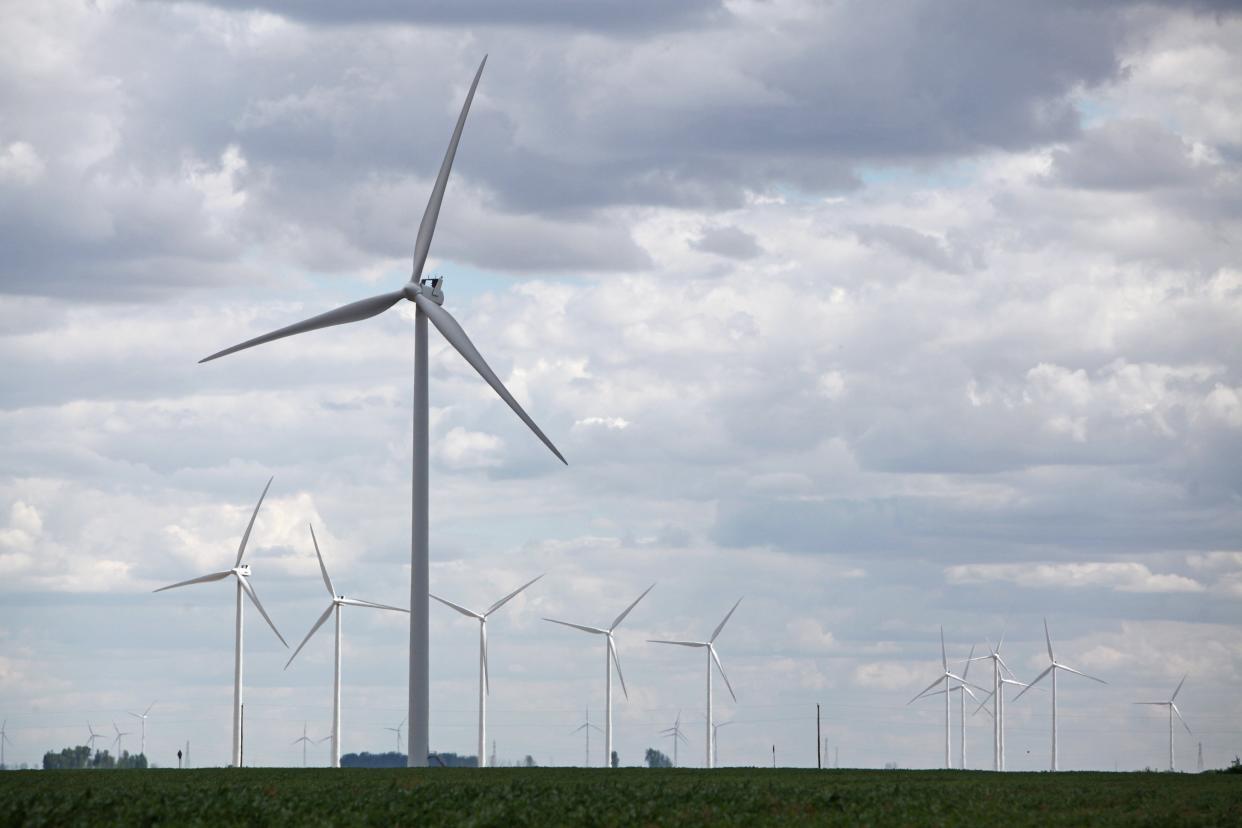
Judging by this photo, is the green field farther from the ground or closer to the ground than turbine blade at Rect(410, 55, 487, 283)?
closer to the ground

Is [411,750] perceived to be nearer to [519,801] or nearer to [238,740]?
[519,801]

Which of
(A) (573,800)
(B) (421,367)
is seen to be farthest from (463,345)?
(A) (573,800)

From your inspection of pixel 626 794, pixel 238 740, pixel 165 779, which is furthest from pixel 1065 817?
pixel 238 740

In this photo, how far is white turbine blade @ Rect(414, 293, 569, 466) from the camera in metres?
84.8

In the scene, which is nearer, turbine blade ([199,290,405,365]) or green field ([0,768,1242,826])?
green field ([0,768,1242,826])

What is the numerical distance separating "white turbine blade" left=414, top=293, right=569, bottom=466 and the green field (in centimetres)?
2054

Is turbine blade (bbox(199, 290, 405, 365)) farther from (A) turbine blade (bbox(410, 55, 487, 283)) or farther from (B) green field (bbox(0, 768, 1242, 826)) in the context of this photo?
(B) green field (bbox(0, 768, 1242, 826))

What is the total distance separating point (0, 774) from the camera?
6700 cm

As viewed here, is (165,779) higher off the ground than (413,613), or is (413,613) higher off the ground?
(413,613)

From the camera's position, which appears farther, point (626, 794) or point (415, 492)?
point (415, 492)

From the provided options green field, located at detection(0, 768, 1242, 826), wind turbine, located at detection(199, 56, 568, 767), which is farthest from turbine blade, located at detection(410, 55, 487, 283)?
green field, located at detection(0, 768, 1242, 826)

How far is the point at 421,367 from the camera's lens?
8788cm

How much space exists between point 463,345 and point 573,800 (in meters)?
41.2

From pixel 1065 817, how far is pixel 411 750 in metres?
39.3
